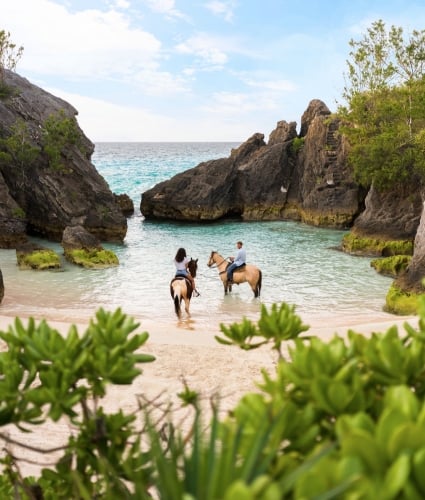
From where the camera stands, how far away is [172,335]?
11383mm

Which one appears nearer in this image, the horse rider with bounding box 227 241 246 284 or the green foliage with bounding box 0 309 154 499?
the green foliage with bounding box 0 309 154 499

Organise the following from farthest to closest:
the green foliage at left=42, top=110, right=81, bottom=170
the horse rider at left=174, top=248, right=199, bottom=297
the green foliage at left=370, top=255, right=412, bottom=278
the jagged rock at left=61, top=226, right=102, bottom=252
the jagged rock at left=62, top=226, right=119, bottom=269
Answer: the green foliage at left=42, top=110, right=81, bottom=170 < the jagged rock at left=61, top=226, right=102, bottom=252 < the jagged rock at left=62, top=226, right=119, bottom=269 < the green foliage at left=370, top=255, right=412, bottom=278 < the horse rider at left=174, top=248, right=199, bottom=297

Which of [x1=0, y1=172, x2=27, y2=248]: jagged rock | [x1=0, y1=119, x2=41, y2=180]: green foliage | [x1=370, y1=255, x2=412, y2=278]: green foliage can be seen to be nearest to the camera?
[x1=370, y1=255, x2=412, y2=278]: green foliage

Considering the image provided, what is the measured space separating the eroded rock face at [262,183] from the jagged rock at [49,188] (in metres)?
9.65

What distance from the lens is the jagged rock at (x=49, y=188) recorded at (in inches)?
1276

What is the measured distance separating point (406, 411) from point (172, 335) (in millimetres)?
9990

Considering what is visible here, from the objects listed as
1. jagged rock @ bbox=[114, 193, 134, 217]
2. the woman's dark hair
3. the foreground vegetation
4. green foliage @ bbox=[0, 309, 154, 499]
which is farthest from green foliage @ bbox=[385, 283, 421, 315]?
jagged rock @ bbox=[114, 193, 134, 217]

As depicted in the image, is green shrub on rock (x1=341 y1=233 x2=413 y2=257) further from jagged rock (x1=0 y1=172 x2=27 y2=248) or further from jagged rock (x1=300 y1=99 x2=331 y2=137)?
jagged rock (x1=0 y1=172 x2=27 y2=248)

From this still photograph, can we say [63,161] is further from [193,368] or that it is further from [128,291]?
[193,368]

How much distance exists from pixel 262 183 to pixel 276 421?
142ft

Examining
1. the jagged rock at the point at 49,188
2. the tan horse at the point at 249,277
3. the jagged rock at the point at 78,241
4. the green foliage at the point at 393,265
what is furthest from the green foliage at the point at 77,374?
the jagged rock at the point at 49,188

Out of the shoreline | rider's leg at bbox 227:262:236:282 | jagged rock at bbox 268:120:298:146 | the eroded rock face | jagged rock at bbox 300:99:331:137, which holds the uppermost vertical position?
jagged rock at bbox 300:99:331:137

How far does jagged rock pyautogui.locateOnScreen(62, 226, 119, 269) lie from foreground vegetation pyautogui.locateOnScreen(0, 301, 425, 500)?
20.9 metres

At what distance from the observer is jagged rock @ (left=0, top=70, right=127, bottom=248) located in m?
32.4
